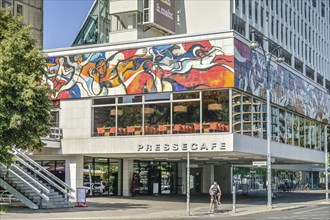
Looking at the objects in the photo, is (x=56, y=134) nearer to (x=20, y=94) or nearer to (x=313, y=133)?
(x=20, y=94)

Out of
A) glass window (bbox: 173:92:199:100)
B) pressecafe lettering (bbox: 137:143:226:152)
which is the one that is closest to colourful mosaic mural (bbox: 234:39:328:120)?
glass window (bbox: 173:92:199:100)

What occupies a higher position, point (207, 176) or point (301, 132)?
point (301, 132)

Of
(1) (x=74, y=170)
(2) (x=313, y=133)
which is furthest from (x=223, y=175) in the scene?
(1) (x=74, y=170)

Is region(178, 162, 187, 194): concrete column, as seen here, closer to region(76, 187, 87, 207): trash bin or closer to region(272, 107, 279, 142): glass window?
region(272, 107, 279, 142): glass window

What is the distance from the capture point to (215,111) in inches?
1427

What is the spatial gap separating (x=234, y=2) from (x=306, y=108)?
17841 mm

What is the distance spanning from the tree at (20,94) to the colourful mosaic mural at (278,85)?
13.0 m

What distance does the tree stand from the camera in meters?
26.5

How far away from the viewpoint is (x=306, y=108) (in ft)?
170

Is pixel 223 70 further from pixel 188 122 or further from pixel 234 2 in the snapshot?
pixel 234 2

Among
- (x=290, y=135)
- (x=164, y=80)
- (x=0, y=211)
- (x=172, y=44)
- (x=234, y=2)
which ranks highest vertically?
(x=234, y=2)

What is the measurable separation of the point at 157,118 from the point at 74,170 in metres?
7.32

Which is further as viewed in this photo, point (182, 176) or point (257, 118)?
point (182, 176)

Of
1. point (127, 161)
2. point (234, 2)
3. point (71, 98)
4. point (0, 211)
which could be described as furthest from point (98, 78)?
point (234, 2)
